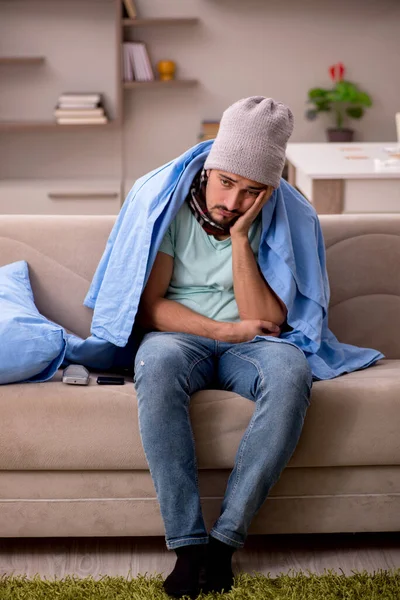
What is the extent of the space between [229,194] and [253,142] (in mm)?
143

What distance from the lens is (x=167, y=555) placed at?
2.10 metres

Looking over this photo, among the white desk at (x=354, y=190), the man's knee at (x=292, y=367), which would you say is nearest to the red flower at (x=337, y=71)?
the white desk at (x=354, y=190)

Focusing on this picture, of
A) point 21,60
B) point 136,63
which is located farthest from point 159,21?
point 21,60

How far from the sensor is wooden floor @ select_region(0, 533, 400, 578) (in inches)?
79.9

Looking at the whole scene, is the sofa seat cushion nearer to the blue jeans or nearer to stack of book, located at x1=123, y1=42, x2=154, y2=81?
the blue jeans

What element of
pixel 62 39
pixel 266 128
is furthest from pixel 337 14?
pixel 266 128

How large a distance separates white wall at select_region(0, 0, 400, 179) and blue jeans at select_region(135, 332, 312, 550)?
13.4 ft

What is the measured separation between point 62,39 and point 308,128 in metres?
1.76

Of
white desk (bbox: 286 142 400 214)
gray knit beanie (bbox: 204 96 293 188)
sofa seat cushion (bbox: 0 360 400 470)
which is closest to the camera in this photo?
sofa seat cushion (bbox: 0 360 400 470)

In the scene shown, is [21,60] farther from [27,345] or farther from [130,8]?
[27,345]

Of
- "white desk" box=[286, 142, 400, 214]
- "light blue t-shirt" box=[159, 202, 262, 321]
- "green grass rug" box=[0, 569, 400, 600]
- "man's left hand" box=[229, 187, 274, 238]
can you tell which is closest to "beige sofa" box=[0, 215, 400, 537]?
"green grass rug" box=[0, 569, 400, 600]

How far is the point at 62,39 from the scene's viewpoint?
5641 mm

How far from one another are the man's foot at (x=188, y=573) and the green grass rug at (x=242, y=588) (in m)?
0.02

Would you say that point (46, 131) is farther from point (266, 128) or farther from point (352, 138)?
point (266, 128)
